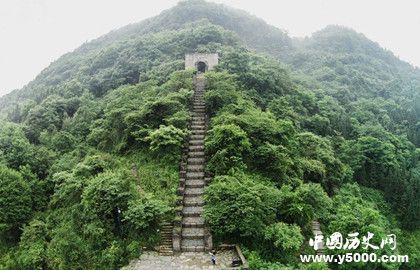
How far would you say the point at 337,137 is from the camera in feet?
113

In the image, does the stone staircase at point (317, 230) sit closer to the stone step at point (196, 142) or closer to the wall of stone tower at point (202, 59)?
the stone step at point (196, 142)

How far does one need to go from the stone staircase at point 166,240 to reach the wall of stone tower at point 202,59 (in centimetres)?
2747

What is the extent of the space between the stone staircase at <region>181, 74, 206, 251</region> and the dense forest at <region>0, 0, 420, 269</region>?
763 millimetres

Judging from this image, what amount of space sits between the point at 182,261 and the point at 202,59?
30.4 metres

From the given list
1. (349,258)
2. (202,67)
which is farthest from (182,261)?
(202,67)

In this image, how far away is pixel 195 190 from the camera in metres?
22.8

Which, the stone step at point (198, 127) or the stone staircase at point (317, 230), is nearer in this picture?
the stone staircase at point (317, 230)

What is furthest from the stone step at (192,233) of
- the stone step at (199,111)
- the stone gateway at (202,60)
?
the stone gateway at (202,60)

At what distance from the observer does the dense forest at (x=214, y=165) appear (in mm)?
19469

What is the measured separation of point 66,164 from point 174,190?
8.18 m

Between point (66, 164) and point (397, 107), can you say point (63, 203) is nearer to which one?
point (66, 164)

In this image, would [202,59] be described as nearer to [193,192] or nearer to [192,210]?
[193,192]

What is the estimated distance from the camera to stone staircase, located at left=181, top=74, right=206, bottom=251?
1989cm

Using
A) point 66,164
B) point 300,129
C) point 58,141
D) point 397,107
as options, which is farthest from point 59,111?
point 397,107
